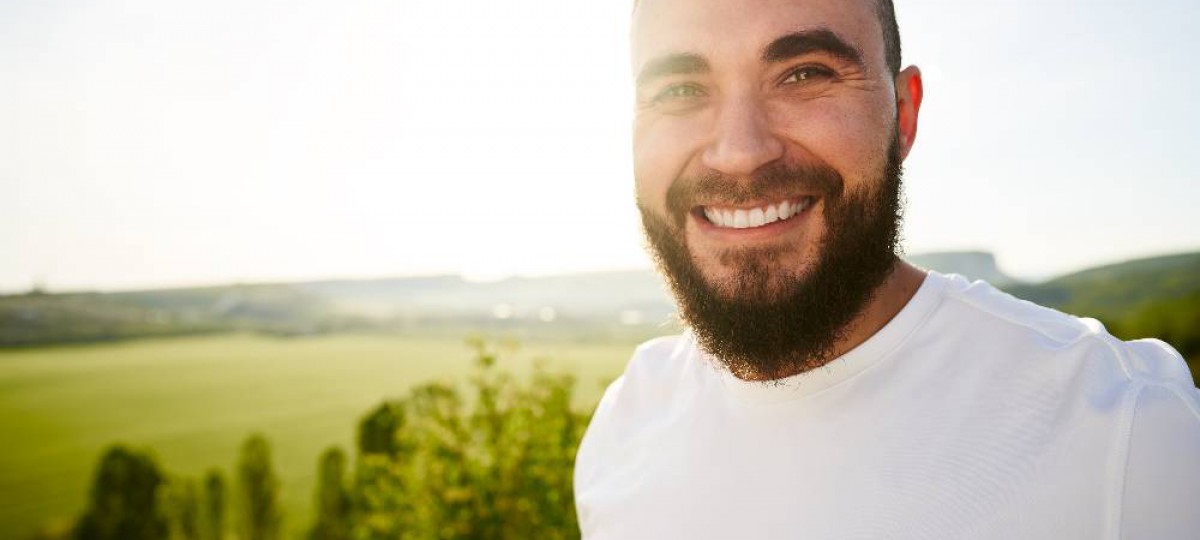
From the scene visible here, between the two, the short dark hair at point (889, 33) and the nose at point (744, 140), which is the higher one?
the short dark hair at point (889, 33)

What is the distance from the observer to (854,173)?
1.79 m

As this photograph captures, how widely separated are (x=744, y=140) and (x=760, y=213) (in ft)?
0.68

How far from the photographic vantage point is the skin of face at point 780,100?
5.82 ft

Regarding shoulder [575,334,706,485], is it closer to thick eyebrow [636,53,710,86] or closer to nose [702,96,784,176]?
nose [702,96,784,176]

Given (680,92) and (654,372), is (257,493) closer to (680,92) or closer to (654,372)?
(654,372)

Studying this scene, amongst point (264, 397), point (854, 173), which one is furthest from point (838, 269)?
point (264, 397)

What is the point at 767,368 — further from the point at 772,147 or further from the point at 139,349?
the point at 139,349

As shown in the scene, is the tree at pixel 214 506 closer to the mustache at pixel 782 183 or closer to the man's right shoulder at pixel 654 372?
the man's right shoulder at pixel 654 372

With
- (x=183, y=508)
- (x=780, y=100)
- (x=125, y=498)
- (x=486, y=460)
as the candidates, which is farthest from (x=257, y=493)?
(x=780, y=100)

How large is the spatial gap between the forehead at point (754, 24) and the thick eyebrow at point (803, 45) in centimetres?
2

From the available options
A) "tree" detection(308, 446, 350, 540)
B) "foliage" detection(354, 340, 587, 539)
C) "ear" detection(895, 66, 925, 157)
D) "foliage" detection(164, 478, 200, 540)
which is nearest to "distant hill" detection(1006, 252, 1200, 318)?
"foliage" detection(354, 340, 587, 539)

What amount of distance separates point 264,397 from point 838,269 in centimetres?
6379

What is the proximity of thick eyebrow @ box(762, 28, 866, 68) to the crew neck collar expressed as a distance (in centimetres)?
69

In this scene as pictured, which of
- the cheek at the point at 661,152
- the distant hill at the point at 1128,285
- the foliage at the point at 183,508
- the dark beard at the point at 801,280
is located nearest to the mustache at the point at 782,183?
the dark beard at the point at 801,280
